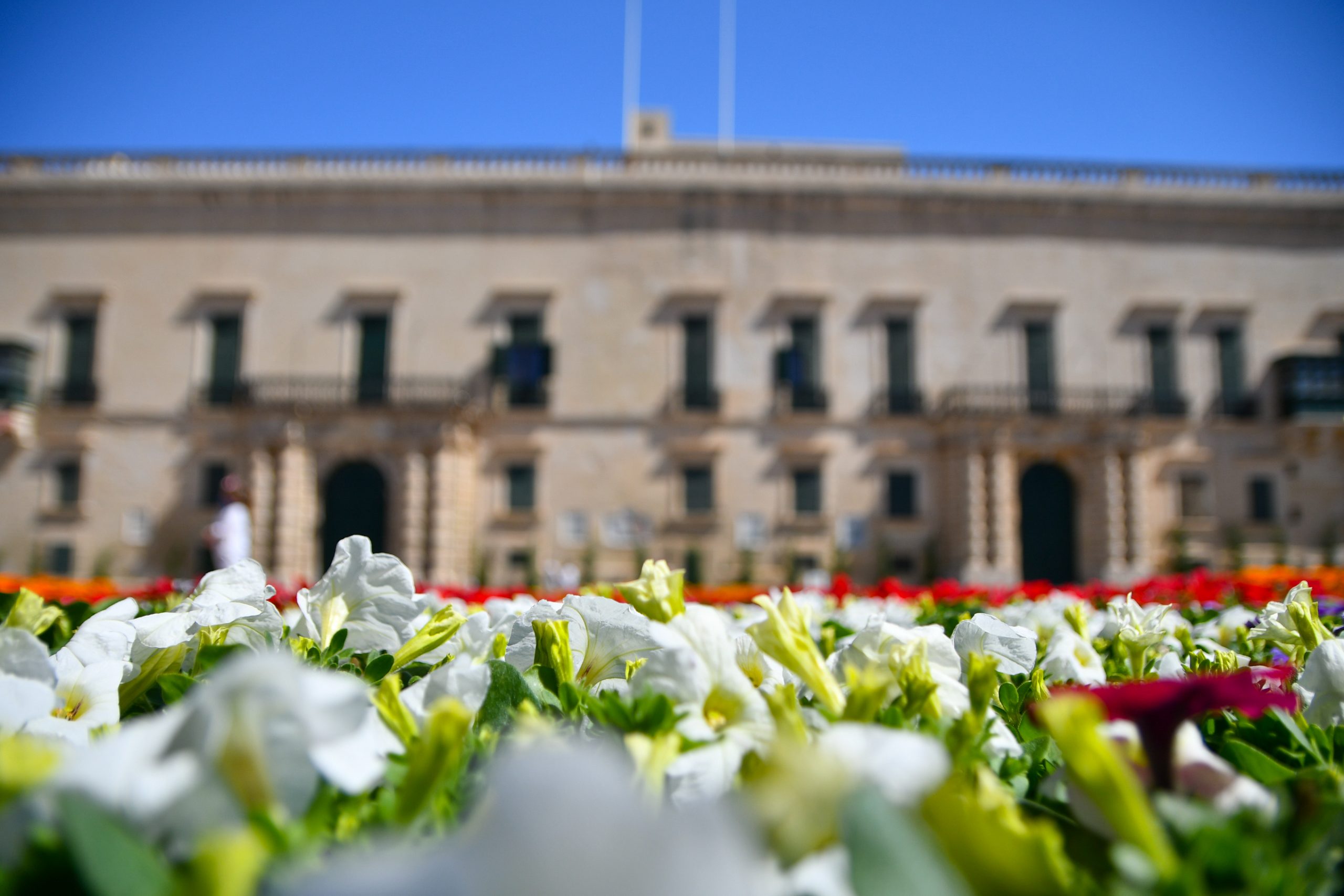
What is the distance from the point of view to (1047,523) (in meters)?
19.8

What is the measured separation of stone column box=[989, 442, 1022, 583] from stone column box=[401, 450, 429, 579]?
42.6 feet

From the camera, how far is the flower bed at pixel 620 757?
38 centimetres

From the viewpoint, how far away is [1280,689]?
1.16 m

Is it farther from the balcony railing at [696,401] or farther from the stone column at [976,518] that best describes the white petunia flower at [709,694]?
the stone column at [976,518]

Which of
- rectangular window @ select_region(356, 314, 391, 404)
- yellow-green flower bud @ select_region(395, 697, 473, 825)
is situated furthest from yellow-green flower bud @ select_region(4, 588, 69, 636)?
rectangular window @ select_region(356, 314, 391, 404)

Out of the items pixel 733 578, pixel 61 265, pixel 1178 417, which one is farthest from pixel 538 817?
pixel 61 265

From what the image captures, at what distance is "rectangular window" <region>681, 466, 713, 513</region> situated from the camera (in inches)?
758

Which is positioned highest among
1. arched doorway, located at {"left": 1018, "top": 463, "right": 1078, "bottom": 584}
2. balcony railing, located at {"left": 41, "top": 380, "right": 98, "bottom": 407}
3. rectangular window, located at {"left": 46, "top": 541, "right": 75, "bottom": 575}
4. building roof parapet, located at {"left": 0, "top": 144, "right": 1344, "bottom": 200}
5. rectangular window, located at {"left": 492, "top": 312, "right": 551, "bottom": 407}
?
building roof parapet, located at {"left": 0, "top": 144, "right": 1344, "bottom": 200}

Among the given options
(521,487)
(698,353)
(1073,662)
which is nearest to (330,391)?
(521,487)

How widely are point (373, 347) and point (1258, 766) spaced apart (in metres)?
20.6

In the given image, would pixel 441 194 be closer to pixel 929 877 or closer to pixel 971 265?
pixel 971 265

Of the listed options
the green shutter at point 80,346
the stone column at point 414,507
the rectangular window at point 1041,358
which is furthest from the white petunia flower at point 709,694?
the green shutter at point 80,346

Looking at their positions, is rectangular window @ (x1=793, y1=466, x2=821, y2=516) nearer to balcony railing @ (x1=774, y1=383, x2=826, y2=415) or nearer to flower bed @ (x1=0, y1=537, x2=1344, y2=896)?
balcony railing @ (x1=774, y1=383, x2=826, y2=415)

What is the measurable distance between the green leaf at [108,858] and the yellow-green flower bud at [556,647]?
0.57m
